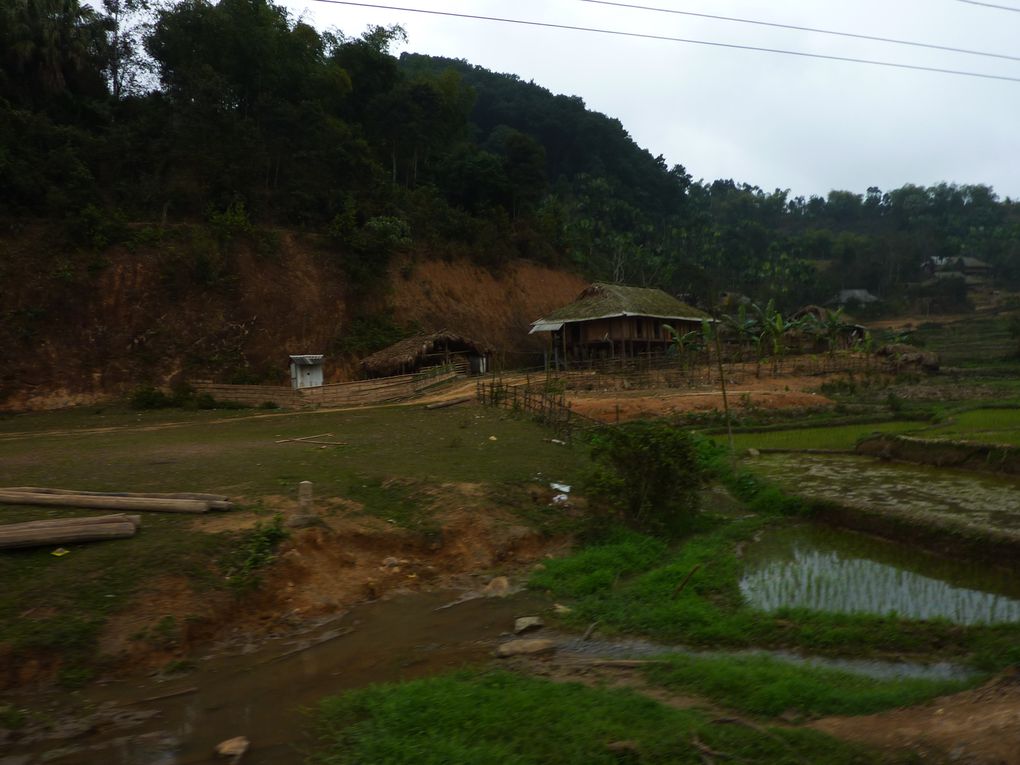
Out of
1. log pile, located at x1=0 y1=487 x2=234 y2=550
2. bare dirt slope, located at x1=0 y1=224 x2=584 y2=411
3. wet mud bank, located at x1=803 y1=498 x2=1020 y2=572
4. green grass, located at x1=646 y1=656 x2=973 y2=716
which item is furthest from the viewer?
bare dirt slope, located at x1=0 y1=224 x2=584 y2=411

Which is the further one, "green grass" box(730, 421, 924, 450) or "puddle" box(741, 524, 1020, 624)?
"green grass" box(730, 421, 924, 450)

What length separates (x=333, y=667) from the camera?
619 cm

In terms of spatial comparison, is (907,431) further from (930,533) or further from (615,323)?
(615,323)

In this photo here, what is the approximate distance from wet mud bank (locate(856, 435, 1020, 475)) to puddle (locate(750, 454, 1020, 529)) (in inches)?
10.1

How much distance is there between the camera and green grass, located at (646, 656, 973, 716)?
15.7ft

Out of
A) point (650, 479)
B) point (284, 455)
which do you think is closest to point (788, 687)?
point (650, 479)

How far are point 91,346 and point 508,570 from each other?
89.1ft

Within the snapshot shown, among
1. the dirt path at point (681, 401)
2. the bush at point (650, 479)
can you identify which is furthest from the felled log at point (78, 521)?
the dirt path at point (681, 401)

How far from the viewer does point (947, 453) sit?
42.8 ft

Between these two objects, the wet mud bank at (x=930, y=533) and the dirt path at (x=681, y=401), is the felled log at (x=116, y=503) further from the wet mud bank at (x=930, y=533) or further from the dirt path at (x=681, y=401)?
the dirt path at (x=681, y=401)

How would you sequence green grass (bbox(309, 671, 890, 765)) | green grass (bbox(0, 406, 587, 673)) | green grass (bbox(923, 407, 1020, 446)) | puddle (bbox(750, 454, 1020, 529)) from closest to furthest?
green grass (bbox(309, 671, 890, 765)) < green grass (bbox(0, 406, 587, 673)) < puddle (bbox(750, 454, 1020, 529)) < green grass (bbox(923, 407, 1020, 446))

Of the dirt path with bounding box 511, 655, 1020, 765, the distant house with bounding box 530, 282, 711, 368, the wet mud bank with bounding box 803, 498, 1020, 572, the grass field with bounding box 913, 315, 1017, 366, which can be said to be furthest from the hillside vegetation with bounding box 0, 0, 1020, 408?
the dirt path with bounding box 511, 655, 1020, 765

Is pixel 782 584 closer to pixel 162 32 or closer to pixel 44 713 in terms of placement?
pixel 44 713

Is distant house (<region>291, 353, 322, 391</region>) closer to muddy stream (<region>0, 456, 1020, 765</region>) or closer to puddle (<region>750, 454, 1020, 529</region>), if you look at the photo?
puddle (<region>750, 454, 1020, 529</region>)
